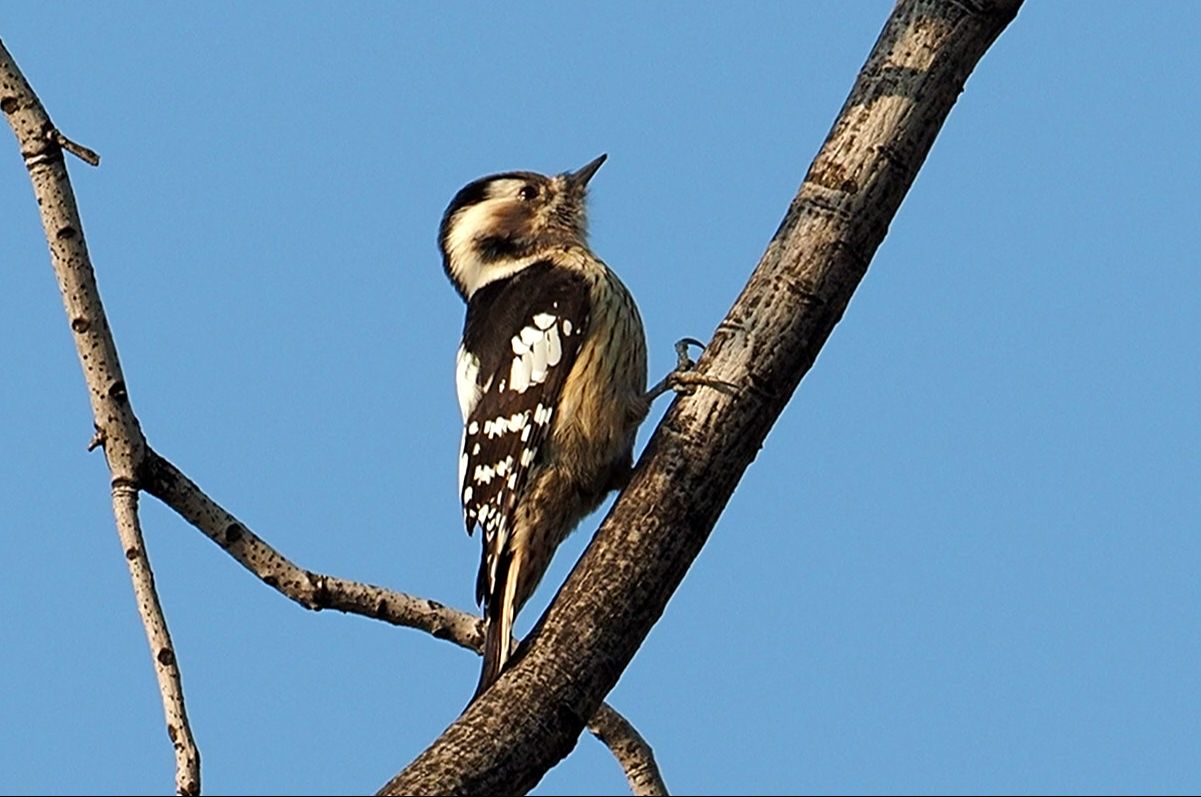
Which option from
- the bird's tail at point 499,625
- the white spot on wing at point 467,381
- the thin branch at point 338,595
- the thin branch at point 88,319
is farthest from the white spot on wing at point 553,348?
the thin branch at point 88,319

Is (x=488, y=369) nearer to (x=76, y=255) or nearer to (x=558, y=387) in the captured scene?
(x=558, y=387)

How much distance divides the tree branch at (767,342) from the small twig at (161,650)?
31.6 inches

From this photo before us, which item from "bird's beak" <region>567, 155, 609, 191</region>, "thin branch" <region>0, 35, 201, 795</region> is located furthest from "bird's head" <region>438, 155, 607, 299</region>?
"thin branch" <region>0, 35, 201, 795</region>

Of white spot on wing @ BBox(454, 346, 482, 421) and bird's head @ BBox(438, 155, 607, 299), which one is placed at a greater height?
bird's head @ BBox(438, 155, 607, 299)

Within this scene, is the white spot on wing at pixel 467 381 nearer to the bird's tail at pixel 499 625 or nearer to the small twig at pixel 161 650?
the bird's tail at pixel 499 625

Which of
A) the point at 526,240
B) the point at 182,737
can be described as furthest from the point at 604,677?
the point at 526,240

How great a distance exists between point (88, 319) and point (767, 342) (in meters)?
1.53

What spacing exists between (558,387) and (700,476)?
1.13 m

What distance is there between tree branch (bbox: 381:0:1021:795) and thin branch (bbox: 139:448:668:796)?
0.42 m

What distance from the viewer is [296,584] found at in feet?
12.5

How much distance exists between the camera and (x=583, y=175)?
609cm

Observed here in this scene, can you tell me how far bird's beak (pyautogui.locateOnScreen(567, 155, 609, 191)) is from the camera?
6.05 m

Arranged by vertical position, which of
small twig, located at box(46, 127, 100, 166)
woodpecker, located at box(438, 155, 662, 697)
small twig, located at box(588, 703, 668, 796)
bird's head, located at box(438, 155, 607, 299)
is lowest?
small twig, located at box(588, 703, 668, 796)

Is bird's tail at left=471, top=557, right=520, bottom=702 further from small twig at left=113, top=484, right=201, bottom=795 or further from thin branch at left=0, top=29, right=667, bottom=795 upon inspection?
small twig at left=113, top=484, right=201, bottom=795
